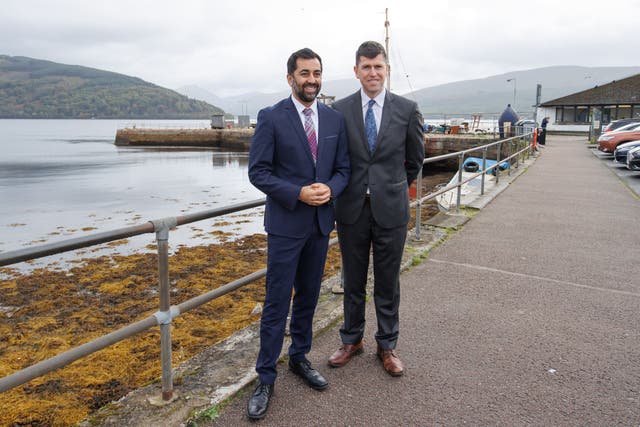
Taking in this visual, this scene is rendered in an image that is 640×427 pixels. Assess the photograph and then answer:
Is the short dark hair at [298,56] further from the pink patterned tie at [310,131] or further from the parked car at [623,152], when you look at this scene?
the parked car at [623,152]

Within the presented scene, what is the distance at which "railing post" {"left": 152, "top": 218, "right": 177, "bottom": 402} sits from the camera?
2.59 m

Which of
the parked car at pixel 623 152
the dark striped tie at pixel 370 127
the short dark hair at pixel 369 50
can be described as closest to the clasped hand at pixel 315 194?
the dark striped tie at pixel 370 127

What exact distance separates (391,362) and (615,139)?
887 inches

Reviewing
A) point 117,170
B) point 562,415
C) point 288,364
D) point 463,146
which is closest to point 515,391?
point 562,415

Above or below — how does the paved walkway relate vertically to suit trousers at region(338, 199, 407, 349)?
below

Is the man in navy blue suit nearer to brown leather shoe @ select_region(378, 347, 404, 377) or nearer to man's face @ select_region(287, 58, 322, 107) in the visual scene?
man's face @ select_region(287, 58, 322, 107)

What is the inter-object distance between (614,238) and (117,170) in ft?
118

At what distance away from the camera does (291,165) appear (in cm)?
282

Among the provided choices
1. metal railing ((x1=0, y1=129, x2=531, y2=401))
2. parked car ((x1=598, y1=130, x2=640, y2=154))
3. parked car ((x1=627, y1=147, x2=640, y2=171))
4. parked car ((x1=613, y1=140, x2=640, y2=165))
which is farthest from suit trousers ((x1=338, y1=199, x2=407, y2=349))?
parked car ((x1=598, y1=130, x2=640, y2=154))

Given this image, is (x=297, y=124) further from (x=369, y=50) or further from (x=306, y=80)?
(x=369, y=50)

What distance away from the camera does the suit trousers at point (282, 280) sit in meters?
2.85

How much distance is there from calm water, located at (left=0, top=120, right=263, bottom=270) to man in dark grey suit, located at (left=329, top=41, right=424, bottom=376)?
9.72 metres

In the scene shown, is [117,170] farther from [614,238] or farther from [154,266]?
[614,238]

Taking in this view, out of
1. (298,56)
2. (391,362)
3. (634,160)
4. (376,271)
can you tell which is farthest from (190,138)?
(298,56)
